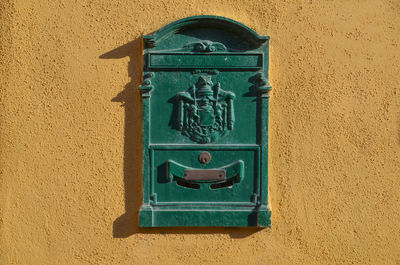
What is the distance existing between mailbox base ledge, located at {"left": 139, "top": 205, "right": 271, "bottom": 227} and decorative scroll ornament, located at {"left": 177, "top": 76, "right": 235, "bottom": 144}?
18.1 inches

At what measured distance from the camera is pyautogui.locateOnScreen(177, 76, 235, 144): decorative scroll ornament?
2.70 metres

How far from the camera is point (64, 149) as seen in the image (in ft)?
9.12

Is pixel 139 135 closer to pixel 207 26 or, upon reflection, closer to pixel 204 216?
pixel 204 216

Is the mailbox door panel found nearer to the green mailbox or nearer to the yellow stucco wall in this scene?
the green mailbox

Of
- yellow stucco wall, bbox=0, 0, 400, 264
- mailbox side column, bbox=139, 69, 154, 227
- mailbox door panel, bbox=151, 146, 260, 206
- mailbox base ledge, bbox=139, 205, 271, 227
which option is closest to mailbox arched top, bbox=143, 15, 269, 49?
yellow stucco wall, bbox=0, 0, 400, 264

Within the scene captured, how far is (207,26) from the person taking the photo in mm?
2723

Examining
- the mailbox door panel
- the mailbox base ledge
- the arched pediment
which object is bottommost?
the mailbox base ledge

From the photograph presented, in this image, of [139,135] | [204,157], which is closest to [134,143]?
[139,135]

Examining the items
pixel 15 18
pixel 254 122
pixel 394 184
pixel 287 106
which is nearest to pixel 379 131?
pixel 394 184

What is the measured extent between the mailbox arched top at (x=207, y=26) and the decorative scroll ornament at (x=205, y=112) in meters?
0.33

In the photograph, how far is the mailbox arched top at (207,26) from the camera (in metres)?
2.65

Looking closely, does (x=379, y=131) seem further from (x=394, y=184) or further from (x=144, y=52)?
(x=144, y=52)

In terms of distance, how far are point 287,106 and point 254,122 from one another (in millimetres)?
245

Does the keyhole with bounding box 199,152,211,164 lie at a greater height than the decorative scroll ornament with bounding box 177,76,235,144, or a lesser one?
lesser
